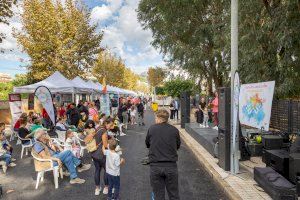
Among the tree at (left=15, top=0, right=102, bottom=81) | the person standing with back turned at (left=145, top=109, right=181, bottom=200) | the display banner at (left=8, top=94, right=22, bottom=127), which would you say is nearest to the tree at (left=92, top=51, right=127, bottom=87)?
the tree at (left=15, top=0, right=102, bottom=81)

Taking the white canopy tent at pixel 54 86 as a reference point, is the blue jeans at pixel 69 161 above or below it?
below

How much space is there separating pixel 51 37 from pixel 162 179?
29.3 m

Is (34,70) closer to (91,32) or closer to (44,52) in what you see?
(44,52)

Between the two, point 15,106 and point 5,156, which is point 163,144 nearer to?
point 5,156

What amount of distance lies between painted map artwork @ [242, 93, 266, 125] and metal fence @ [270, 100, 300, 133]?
5622 mm

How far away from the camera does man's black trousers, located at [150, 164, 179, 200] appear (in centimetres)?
543

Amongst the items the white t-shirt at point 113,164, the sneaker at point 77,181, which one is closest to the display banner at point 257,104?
the white t-shirt at point 113,164

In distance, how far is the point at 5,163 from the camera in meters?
10.0

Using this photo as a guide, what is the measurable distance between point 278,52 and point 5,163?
516 inches

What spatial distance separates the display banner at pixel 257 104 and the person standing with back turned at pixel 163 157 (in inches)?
116

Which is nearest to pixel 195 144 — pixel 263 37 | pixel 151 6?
pixel 263 37

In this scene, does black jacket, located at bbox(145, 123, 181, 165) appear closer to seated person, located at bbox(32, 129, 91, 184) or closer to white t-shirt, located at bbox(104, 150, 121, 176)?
white t-shirt, located at bbox(104, 150, 121, 176)

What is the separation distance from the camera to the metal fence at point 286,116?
13938 millimetres

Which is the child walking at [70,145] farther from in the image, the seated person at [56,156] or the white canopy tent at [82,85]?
the white canopy tent at [82,85]
